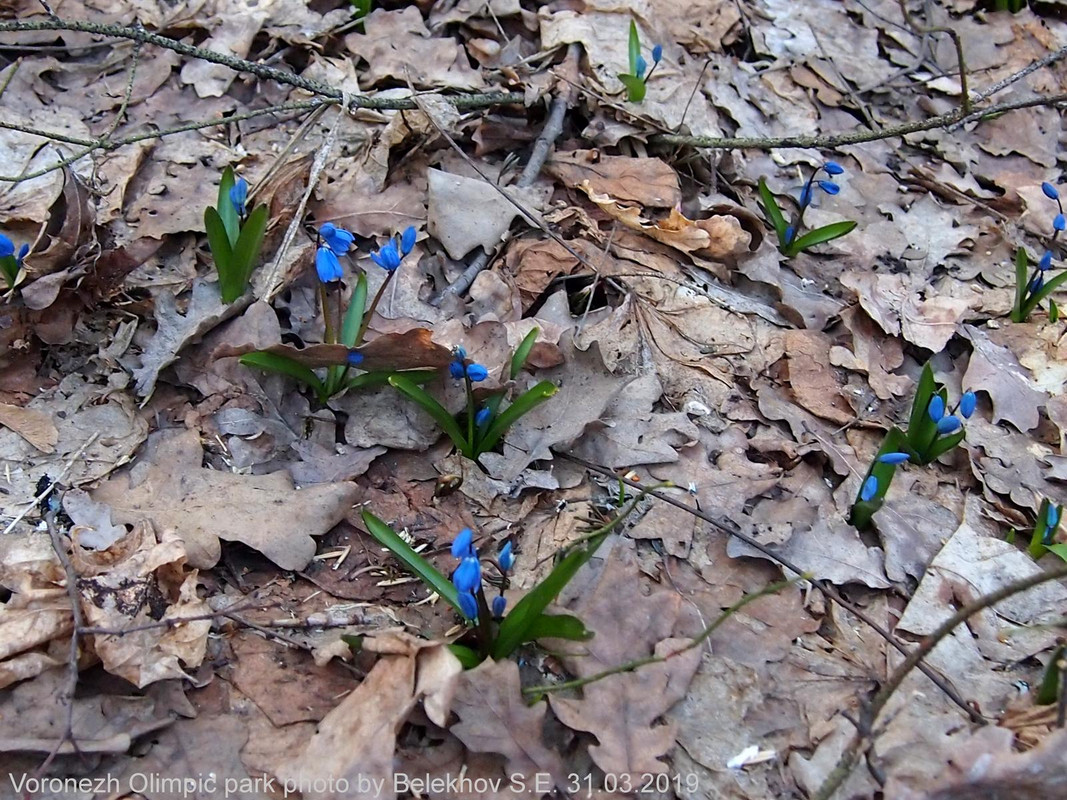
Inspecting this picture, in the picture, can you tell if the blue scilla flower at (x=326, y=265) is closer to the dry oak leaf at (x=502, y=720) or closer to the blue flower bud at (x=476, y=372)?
the blue flower bud at (x=476, y=372)

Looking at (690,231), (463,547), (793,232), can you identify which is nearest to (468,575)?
(463,547)

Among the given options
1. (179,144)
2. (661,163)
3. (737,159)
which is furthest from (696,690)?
(179,144)

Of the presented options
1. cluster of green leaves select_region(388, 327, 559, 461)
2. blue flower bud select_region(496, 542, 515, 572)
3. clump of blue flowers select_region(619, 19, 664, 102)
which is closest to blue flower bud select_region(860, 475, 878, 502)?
cluster of green leaves select_region(388, 327, 559, 461)

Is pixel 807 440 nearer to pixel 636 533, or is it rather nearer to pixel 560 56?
pixel 636 533

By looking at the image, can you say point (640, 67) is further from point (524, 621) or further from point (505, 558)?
point (524, 621)

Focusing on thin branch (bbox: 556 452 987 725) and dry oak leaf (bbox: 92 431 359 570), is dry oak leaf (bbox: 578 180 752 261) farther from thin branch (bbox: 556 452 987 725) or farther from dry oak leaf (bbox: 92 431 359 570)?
dry oak leaf (bbox: 92 431 359 570)
